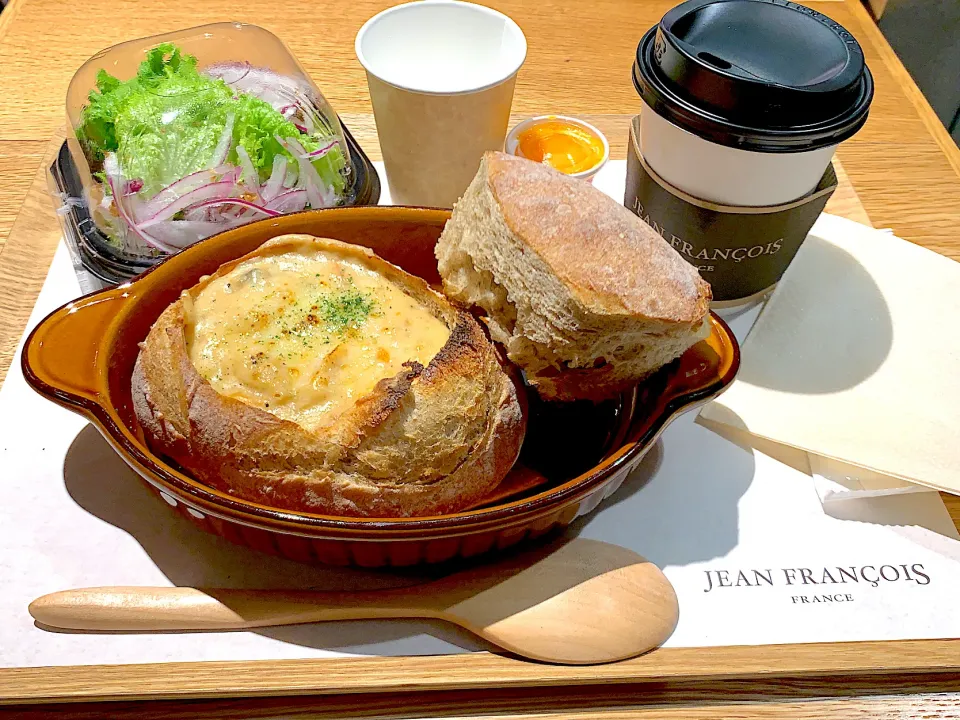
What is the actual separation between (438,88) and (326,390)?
722mm

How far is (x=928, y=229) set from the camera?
1536mm

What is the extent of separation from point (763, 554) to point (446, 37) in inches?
45.1

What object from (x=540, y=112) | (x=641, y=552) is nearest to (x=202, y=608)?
(x=641, y=552)

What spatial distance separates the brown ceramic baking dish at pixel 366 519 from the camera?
784 millimetres

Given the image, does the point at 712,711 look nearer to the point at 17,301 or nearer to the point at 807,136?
the point at 807,136

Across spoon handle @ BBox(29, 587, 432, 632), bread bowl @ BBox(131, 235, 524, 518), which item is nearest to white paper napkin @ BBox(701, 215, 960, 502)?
bread bowl @ BBox(131, 235, 524, 518)

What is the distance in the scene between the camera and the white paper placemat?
2.84 feet

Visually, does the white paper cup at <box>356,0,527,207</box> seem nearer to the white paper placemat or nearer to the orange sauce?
the orange sauce

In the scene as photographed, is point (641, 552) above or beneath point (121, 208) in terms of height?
beneath

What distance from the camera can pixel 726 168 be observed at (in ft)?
3.69

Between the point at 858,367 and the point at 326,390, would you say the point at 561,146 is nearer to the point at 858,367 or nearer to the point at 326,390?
the point at 858,367

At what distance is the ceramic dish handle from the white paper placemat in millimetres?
174

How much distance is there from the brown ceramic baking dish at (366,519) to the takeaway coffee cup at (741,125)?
0.96ft

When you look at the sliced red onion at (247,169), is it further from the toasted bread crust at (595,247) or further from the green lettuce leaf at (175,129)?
the toasted bread crust at (595,247)
